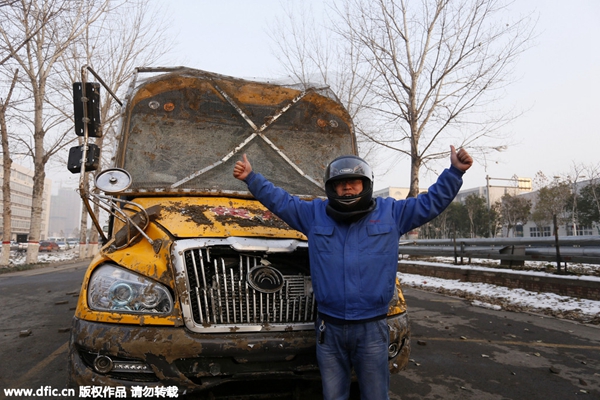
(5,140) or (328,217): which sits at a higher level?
(5,140)

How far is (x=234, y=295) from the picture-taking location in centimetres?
251

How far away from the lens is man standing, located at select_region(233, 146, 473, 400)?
232cm

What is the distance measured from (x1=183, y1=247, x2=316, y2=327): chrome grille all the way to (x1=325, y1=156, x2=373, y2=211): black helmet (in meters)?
0.61

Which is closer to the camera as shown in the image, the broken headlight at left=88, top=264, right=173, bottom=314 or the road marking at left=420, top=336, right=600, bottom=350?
the broken headlight at left=88, top=264, right=173, bottom=314

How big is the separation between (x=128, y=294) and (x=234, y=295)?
64 cm

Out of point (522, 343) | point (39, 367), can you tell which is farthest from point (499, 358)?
point (39, 367)

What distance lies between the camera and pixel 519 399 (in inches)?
143

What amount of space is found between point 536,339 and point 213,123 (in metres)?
5.31

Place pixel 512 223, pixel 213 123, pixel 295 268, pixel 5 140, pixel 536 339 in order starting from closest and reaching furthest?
1. pixel 295 268
2. pixel 213 123
3. pixel 536 339
4. pixel 5 140
5. pixel 512 223

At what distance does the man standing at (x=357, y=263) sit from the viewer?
232 cm

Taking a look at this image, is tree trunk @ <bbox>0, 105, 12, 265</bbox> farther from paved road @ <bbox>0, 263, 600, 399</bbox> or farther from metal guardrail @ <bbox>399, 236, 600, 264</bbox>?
metal guardrail @ <bbox>399, 236, 600, 264</bbox>

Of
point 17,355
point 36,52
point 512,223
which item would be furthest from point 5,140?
point 512,223

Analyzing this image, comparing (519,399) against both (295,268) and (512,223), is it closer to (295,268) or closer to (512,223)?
(295,268)

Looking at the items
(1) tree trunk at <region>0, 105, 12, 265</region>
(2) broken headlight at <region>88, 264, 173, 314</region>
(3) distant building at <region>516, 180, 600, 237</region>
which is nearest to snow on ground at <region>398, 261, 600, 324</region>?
(2) broken headlight at <region>88, 264, 173, 314</region>
